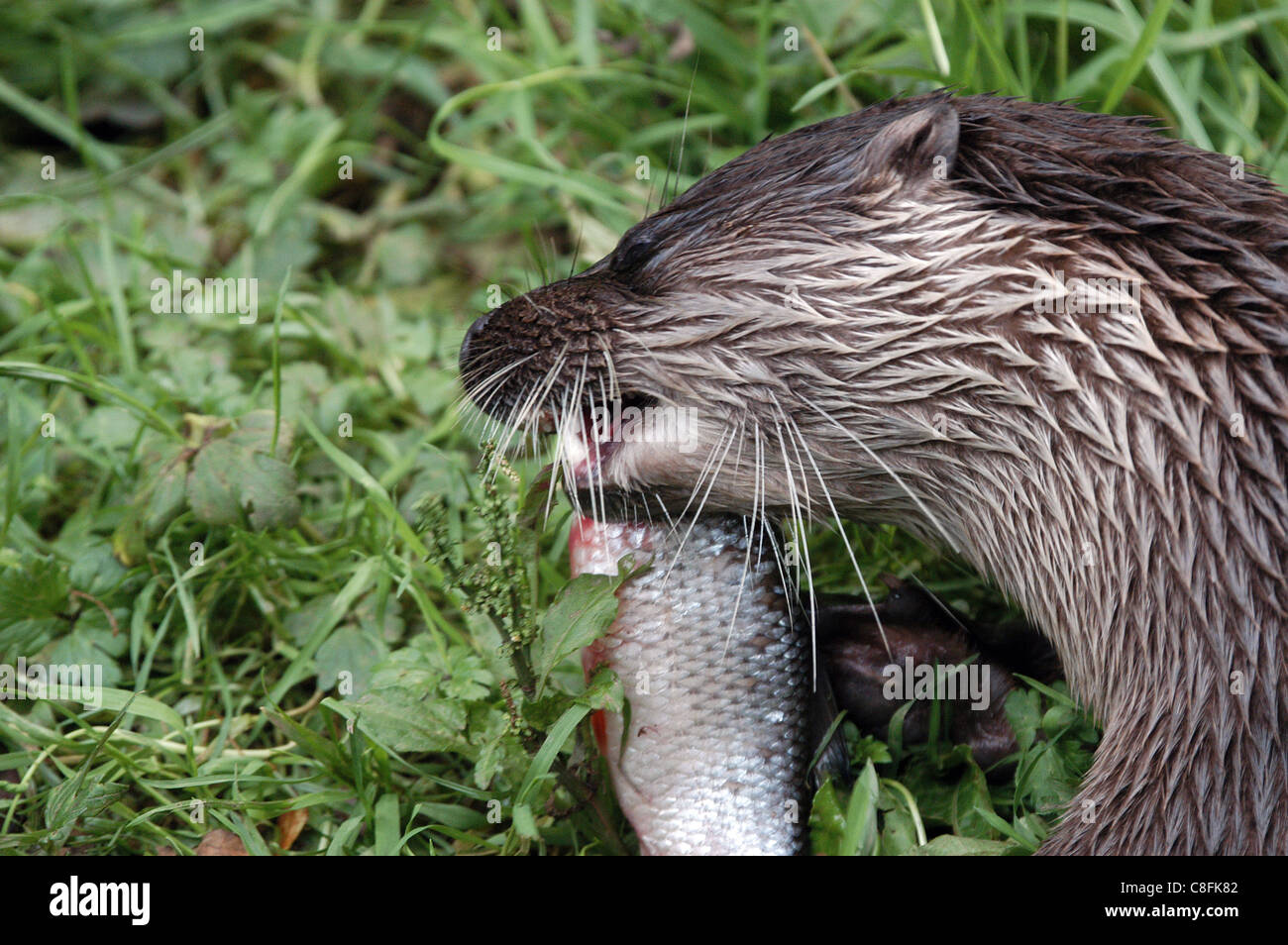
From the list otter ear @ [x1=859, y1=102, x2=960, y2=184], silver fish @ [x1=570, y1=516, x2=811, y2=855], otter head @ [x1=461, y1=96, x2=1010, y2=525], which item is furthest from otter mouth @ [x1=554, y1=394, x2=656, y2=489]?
otter ear @ [x1=859, y1=102, x2=960, y2=184]

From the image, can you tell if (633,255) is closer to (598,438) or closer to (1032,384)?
(598,438)

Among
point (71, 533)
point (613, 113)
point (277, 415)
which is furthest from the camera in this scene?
point (613, 113)

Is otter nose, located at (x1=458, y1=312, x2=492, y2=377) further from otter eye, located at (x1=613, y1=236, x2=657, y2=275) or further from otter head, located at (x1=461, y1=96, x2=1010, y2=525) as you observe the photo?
otter eye, located at (x1=613, y1=236, x2=657, y2=275)

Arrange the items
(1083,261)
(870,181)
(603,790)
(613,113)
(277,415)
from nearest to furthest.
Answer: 1. (1083,261)
2. (870,181)
3. (603,790)
4. (277,415)
5. (613,113)

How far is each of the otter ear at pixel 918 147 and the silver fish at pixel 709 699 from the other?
62cm

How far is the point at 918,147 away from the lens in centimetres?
200

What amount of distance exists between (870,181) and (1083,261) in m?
0.35

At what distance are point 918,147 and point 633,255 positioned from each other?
51cm

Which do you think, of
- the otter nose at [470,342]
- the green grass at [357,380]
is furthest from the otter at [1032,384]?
the green grass at [357,380]

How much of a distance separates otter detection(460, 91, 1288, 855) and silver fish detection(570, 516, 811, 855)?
0.12 m

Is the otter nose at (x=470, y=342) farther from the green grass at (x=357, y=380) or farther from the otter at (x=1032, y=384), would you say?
the green grass at (x=357, y=380)

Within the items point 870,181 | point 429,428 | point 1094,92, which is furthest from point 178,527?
point 1094,92

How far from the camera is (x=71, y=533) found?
9.18 feet

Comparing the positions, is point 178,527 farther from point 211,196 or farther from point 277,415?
point 211,196
